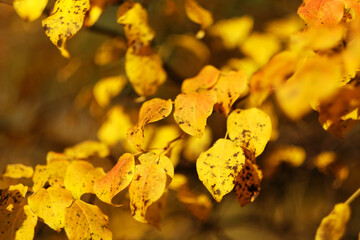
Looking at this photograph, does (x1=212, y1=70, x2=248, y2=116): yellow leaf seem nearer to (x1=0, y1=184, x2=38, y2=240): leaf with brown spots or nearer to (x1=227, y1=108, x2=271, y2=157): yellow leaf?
(x1=227, y1=108, x2=271, y2=157): yellow leaf

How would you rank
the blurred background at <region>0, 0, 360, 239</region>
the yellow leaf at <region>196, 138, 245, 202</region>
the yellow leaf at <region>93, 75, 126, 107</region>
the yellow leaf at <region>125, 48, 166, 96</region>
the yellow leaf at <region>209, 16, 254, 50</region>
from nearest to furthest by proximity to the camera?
the yellow leaf at <region>196, 138, 245, 202</region>, the yellow leaf at <region>125, 48, 166, 96</region>, the yellow leaf at <region>93, 75, 126, 107</region>, the yellow leaf at <region>209, 16, 254, 50</region>, the blurred background at <region>0, 0, 360, 239</region>

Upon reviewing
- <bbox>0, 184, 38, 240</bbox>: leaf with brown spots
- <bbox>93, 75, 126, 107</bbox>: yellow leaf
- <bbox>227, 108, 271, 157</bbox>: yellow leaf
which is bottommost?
<bbox>93, 75, 126, 107</bbox>: yellow leaf

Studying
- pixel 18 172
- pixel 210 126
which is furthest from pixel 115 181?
pixel 210 126

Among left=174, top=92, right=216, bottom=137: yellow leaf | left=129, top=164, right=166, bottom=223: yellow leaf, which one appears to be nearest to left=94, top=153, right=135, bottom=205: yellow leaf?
left=129, top=164, right=166, bottom=223: yellow leaf

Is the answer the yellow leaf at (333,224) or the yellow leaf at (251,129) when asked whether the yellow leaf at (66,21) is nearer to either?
the yellow leaf at (251,129)

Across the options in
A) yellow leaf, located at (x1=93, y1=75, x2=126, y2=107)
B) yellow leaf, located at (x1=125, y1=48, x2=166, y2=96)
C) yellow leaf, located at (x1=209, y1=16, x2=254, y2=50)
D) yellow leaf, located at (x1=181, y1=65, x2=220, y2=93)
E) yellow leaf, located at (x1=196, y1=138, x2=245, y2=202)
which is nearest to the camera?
yellow leaf, located at (x1=196, y1=138, x2=245, y2=202)

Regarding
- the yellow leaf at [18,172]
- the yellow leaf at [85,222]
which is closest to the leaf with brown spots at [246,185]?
the yellow leaf at [85,222]
